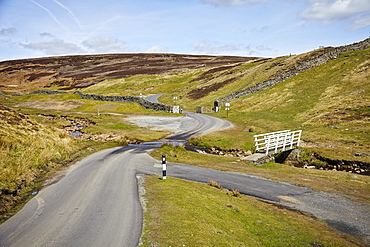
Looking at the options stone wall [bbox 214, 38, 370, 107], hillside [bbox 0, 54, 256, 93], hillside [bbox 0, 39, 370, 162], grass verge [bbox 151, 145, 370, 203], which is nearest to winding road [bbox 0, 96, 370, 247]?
grass verge [bbox 151, 145, 370, 203]

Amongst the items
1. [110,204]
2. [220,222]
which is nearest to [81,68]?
[110,204]

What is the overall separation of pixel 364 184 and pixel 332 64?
53.7 meters

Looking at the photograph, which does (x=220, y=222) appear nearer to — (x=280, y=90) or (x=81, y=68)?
(x=280, y=90)

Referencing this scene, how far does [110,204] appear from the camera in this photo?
10.8 meters

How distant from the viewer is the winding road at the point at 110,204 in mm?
8070

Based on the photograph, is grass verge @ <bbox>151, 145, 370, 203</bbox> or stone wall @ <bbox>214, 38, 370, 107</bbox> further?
stone wall @ <bbox>214, 38, 370, 107</bbox>

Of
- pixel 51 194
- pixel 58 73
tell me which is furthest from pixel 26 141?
pixel 58 73

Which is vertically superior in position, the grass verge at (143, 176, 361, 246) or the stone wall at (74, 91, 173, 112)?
the stone wall at (74, 91, 173, 112)

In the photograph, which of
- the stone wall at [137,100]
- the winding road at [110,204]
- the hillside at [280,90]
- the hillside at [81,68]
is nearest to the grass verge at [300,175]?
the winding road at [110,204]

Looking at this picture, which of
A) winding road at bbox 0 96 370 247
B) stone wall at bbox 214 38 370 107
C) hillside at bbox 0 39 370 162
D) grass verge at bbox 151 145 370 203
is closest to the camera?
winding road at bbox 0 96 370 247

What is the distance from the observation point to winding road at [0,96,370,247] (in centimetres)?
807

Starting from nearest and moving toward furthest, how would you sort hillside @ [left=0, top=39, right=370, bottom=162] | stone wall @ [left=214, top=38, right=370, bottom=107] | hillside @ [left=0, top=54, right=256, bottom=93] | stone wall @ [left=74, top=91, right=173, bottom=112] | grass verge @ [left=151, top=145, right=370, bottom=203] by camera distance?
grass verge @ [left=151, top=145, right=370, bottom=203]
hillside @ [left=0, top=39, right=370, bottom=162]
stone wall @ [left=74, top=91, right=173, bottom=112]
stone wall @ [left=214, top=38, right=370, bottom=107]
hillside @ [left=0, top=54, right=256, bottom=93]

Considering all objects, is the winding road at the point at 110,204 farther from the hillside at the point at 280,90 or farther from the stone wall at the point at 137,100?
the stone wall at the point at 137,100

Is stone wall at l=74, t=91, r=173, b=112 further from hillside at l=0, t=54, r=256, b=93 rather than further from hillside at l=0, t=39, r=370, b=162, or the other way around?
hillside at l=0, t=54, r=256, b=93
